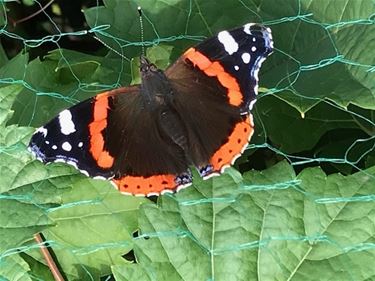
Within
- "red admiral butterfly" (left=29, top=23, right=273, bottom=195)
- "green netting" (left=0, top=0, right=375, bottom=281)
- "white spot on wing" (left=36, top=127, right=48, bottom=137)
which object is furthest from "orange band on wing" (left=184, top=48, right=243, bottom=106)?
"white spot on wing" (left=36, top=127, right=48, bottom=137)

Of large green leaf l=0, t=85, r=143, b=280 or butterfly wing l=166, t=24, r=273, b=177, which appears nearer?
butterfly wing l=166, t=24, r=273, b=177

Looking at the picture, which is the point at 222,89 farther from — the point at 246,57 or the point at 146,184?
the point at 146,184

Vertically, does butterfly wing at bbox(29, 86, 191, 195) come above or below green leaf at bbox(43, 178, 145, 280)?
above

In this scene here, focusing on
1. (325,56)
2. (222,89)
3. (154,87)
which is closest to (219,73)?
(222,89)

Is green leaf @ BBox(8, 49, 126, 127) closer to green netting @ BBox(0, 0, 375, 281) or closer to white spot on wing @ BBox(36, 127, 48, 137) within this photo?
green netting @ BBox(0, 0, 375, 281)

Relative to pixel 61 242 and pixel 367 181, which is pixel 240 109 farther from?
pixel 61 242
